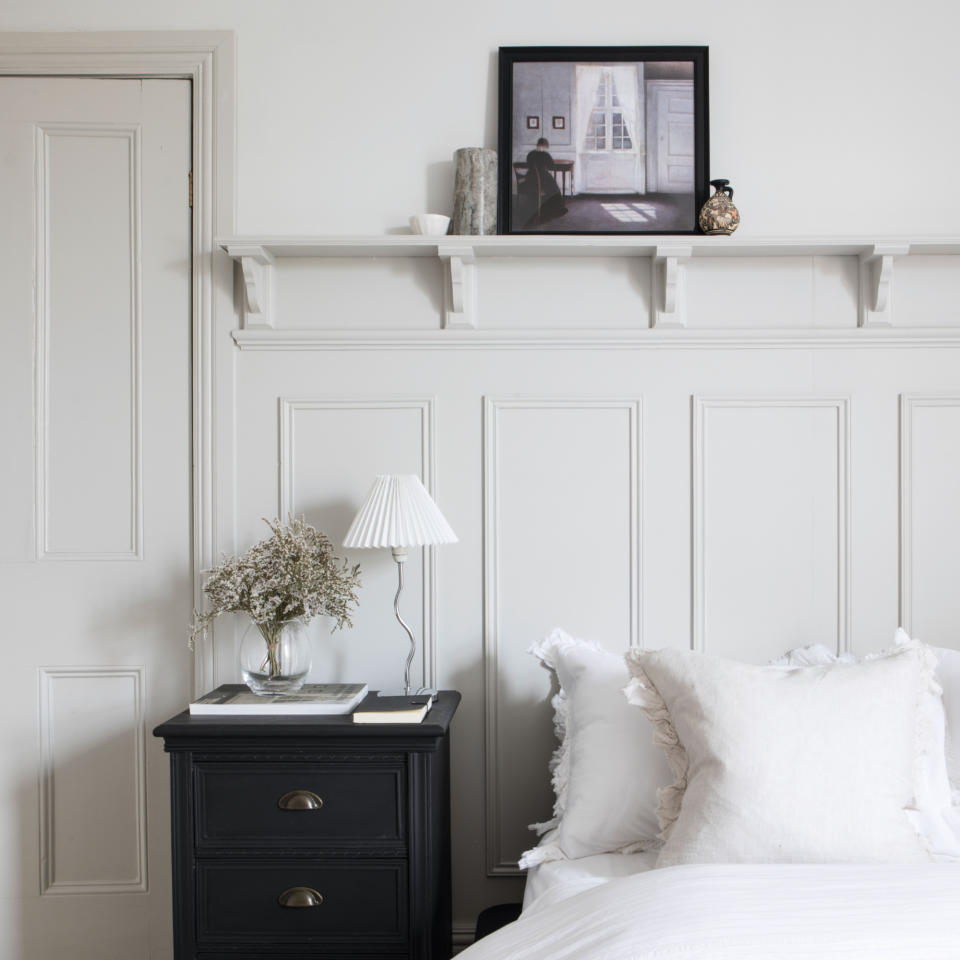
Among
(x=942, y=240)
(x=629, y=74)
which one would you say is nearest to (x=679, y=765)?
(x=942, y=240)

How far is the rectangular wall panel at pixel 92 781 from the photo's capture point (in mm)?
2086

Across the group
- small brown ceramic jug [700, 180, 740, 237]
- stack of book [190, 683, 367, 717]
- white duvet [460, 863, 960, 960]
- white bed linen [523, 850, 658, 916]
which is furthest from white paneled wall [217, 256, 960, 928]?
white duvet [460, 863, 960, 960]

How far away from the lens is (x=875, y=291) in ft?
6.68

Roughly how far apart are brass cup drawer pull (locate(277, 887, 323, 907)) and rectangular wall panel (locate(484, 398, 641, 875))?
0.56m

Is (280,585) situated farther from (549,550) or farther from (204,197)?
(204,197)

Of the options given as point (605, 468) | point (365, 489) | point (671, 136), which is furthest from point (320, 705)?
point (671, 136)

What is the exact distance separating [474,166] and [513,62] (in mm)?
303

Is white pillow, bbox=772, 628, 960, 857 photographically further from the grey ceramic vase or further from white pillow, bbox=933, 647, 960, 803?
the grey ceramic vase

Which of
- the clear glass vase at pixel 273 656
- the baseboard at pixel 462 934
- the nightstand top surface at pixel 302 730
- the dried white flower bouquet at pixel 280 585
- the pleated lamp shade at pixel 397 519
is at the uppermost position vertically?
the pleated lamp shade at pixel 397 519

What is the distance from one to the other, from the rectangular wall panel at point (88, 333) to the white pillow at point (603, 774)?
1.25 meters

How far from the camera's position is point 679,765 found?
1.54m

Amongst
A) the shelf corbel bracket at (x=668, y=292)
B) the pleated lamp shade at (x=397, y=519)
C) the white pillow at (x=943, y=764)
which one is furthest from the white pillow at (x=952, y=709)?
the pleated lamp shade at (x=397, y=519)

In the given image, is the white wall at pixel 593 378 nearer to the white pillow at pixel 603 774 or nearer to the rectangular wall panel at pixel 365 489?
the rectangular wall panel at pixel 365 489

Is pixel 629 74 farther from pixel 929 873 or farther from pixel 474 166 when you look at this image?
pixel 929 873
